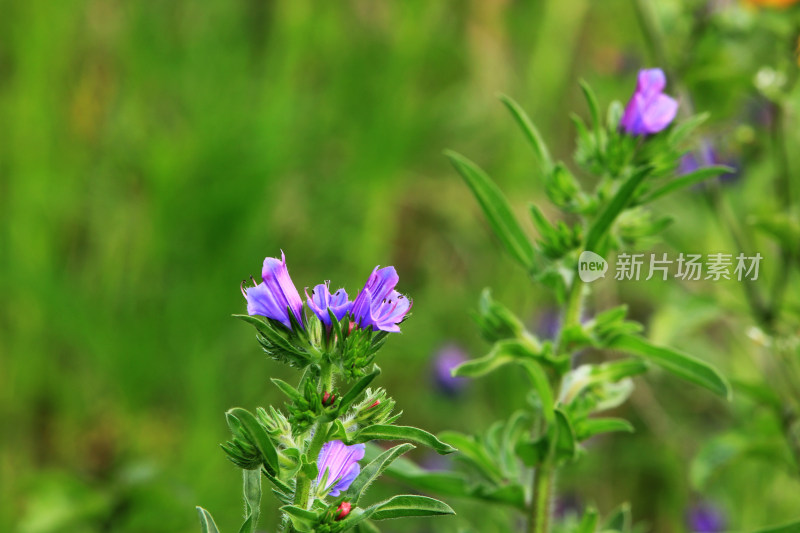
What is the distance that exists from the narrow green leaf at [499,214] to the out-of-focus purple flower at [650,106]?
0.55 feet

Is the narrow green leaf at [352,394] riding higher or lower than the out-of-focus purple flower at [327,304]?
lower

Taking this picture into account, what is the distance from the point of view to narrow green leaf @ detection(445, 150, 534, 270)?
3.29ft

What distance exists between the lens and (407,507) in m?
0.74

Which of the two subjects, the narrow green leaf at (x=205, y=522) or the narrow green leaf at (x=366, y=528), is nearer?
the narrow green leaf at (x=205, y=522)

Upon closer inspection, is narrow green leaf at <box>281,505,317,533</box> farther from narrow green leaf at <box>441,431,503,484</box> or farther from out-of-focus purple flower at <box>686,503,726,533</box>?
out-of-focus purple flower at <box>686,503,726,533</box>

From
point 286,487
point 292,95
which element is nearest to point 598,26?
point 292,95

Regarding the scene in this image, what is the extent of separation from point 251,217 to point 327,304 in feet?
5.06

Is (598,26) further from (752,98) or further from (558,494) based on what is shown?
(558,494)

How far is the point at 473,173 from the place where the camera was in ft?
3.40

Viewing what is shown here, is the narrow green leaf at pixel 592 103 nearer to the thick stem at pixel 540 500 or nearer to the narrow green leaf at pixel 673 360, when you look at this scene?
the narrow green leaf at pixel 673 360

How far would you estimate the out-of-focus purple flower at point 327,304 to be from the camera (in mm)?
743

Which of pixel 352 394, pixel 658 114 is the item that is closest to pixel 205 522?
pixel 352 394

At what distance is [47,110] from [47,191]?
25cm

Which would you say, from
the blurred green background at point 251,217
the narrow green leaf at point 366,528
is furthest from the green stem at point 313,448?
the blurred green background at point 251,217
